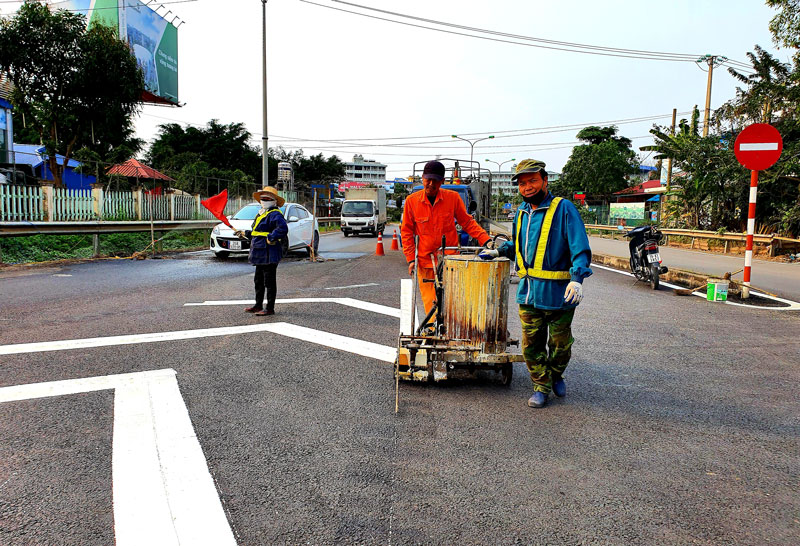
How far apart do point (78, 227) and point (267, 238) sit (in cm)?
882

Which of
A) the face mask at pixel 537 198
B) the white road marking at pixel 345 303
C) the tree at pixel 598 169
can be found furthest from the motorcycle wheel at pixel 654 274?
the tree at pixel 598 169

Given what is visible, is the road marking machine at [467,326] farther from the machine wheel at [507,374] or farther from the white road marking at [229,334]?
the white road marking at [229,334]

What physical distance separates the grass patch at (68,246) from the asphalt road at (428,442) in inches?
364

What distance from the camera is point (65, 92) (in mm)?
27062

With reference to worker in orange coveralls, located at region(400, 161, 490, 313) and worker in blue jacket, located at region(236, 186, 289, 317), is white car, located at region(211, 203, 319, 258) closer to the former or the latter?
worker in blue jacket, located at region(236, 186, 289, 317)

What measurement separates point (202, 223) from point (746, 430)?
1755 centimetres

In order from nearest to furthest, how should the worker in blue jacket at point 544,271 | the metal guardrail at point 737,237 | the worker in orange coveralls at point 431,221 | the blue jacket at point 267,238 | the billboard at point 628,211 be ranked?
the worker in blue jacket at point 544,271 → the worker in orange coveralls at point 431,221 → the blue jacket at point 267,238 → the metal guardrail at point 737,237 → the billboard at point 628,211

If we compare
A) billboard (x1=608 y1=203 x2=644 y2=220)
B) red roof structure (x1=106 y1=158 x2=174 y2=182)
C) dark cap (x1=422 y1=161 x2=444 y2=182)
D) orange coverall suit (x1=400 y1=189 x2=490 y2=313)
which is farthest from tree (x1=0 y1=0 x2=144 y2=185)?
billboard (x1=608 y1=203 x2=644 y2=220)

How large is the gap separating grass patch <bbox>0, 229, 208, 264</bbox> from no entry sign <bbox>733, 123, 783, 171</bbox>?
47.3 feet

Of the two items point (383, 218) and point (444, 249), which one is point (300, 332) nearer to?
point (444, 249)

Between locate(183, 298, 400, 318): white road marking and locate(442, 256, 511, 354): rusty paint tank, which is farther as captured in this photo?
locate(183, 298, 400, 318): white road marking

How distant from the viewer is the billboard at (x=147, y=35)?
3381 cm

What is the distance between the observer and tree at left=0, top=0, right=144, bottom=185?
25.0 meters

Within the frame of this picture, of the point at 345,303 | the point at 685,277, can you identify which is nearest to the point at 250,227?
the point at 345,303
